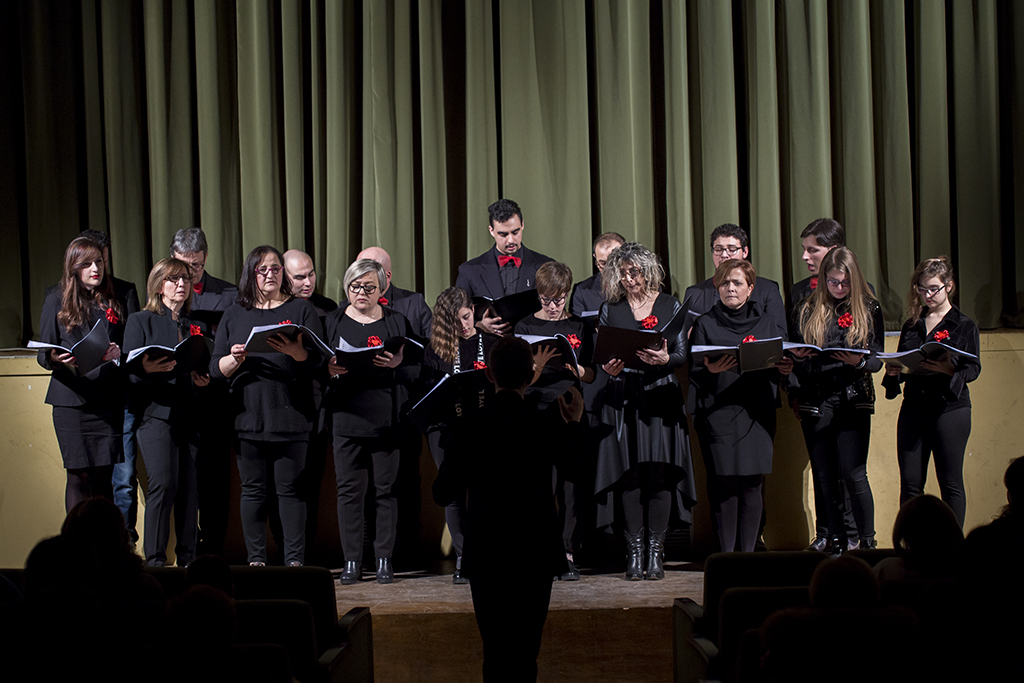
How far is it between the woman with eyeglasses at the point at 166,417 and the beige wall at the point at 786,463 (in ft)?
1.69

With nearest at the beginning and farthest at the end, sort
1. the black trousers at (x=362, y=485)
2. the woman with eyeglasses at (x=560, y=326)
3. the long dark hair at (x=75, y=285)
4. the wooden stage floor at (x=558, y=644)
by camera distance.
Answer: the wooden stage floor at (x=558, y=644) < the woman with eyeglasses at (x=560, y=326) < the black trousers at (x=362, y=485) < the long dark hair at (x=75, y=285)

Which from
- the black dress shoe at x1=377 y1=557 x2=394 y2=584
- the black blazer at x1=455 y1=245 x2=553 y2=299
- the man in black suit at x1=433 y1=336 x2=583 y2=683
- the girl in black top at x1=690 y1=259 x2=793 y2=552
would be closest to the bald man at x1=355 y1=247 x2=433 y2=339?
the black blazer at x1=455 y1=245 x2=553 y2=299

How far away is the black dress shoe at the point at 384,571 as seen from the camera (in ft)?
12.1

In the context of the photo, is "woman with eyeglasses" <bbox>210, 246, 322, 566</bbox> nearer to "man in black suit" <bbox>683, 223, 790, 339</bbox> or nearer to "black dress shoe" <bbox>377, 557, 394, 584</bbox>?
"black dress shoe" <bbox>377, 557, 394, 584</bbox>

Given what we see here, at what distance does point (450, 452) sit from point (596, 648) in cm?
122

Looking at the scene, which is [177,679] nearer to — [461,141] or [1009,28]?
[461,141]

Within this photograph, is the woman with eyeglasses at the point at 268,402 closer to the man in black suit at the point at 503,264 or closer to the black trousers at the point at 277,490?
the black trousers at the point at 277,490

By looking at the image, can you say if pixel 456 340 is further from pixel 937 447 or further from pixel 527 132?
pixel 937 447

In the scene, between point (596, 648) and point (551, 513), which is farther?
point (596, 648)

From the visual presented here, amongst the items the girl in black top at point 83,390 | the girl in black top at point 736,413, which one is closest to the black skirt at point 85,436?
the girl in black top at point 83,390

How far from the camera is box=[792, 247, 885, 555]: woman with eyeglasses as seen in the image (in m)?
3.65

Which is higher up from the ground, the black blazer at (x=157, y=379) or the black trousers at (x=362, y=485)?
the black blazer at (x=157, y=379)

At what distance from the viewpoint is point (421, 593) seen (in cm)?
351

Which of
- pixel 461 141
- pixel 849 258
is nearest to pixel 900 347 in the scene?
pixel 849 258
